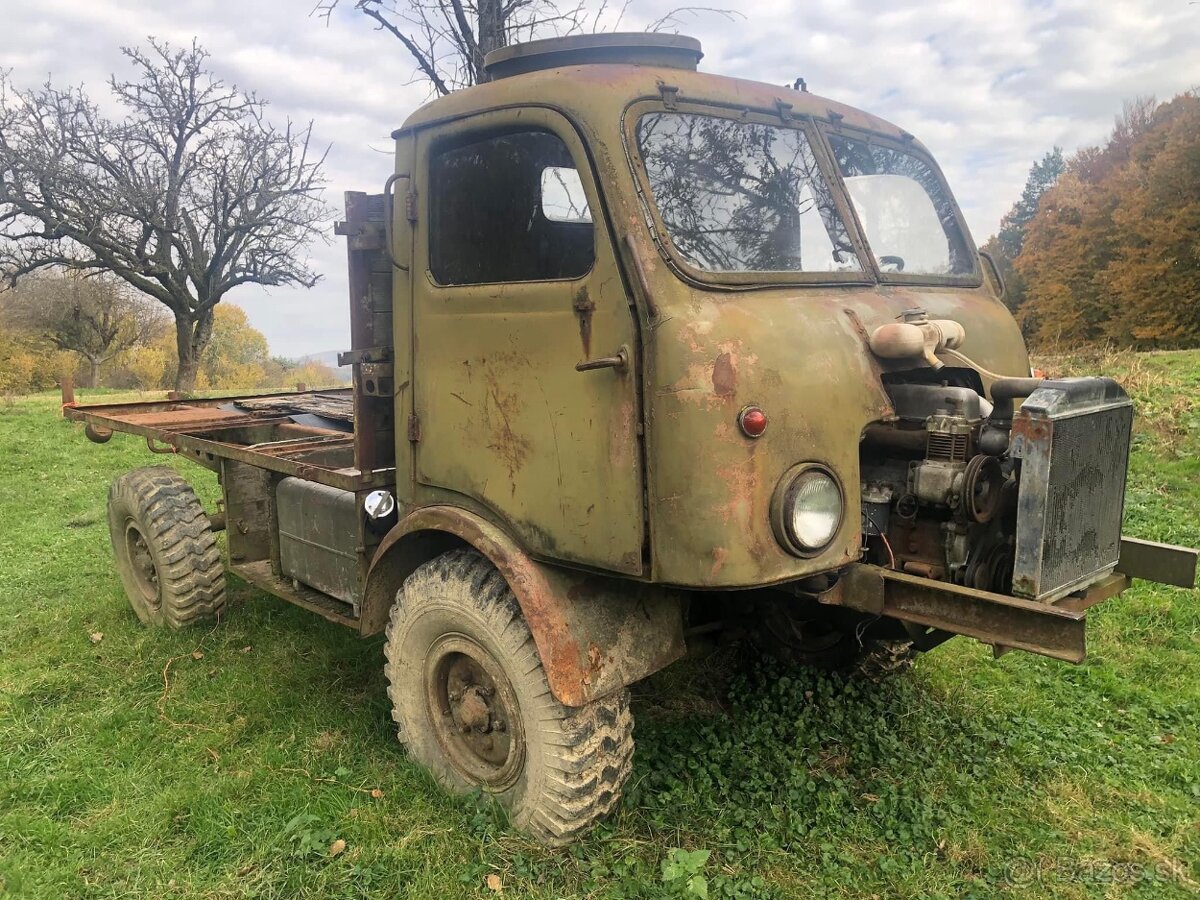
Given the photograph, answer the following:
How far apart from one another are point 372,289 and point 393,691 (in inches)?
65.9

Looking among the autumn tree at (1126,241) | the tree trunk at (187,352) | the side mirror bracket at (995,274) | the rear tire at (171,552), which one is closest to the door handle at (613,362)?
the side mirror bracket at (995,274)

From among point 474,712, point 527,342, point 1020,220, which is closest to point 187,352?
point 474,712

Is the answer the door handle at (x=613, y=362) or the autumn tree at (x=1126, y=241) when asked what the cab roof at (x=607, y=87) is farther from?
the autumn tree at (x=1126, y=241)

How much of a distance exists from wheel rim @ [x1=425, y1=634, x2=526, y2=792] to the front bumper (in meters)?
1.21

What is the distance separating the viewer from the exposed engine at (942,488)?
2768mm

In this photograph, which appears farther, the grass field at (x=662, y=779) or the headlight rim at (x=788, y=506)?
the grass field at (x=662, y=779)

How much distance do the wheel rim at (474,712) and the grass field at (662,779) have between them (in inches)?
6.4

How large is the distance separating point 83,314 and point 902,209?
41.0 m

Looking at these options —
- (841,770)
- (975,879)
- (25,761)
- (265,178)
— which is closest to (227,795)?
(25,761)

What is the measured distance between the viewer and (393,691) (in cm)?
373

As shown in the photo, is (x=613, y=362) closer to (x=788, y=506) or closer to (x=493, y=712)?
(x=788, y=506)

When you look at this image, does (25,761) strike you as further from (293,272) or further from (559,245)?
(293,272)

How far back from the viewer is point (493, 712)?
340cm

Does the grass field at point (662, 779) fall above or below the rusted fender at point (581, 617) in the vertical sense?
below
